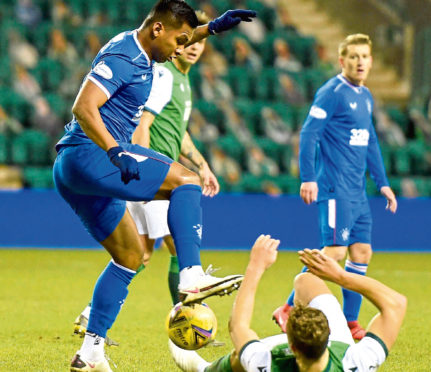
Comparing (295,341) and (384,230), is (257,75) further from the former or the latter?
(295,341)

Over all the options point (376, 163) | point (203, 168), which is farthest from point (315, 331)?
point (376, 163)

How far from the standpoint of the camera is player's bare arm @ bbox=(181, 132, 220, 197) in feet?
20.3

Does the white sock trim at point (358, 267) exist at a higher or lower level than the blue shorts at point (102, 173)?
lower

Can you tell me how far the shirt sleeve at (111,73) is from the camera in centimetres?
439

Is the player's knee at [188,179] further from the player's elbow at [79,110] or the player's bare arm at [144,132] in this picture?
the player's bare arm at [144,132]

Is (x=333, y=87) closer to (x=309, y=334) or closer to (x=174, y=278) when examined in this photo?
(x=174, y=278)

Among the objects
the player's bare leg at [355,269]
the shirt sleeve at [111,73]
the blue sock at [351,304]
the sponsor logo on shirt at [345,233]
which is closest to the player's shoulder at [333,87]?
the sponsor logo on shirt at [345,233]

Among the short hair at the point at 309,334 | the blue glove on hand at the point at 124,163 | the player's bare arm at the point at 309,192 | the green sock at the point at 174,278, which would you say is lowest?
the green sock at the point at 174,278

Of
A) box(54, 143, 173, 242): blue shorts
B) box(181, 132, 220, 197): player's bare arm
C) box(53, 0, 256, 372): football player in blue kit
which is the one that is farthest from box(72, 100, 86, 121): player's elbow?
box(181, 132, 220, 197): player's bare arm

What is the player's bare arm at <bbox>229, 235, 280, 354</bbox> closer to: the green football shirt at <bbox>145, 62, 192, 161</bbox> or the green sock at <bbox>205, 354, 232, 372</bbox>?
the green sock at <bbox>205, 354, 232, 372</bbox>

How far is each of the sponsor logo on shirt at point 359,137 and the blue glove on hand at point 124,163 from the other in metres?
3.06

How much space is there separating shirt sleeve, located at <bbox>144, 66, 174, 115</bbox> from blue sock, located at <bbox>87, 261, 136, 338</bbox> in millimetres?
1490

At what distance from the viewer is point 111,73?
4.41 m

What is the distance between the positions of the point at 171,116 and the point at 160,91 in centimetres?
31
